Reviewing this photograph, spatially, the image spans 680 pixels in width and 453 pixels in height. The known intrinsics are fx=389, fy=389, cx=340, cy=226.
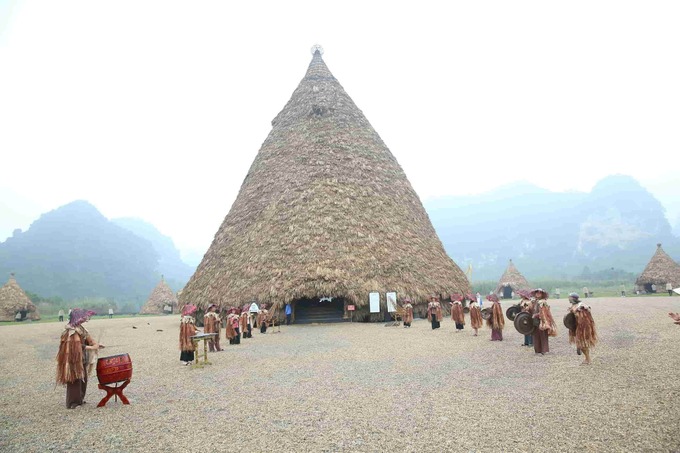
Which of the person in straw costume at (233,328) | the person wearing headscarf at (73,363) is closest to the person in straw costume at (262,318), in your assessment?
the person in straw costume at (233,328)

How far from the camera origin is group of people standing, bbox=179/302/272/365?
10.2 m

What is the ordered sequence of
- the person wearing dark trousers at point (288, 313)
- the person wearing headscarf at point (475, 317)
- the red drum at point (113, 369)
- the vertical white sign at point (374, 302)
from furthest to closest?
the person wearing dark trousers at point (288, 313)
the vertical white sign at point (374, 302)
the person wearing headscarf at point (475, 317)
the red drum at point (113, 369)

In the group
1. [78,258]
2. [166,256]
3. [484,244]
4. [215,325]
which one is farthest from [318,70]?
[166,256]

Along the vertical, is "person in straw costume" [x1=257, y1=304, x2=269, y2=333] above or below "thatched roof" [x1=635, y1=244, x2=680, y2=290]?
below

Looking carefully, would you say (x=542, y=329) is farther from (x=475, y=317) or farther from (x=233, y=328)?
(x=233, y=328)

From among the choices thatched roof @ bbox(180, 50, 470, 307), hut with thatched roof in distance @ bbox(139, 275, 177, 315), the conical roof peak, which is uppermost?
the conical roof peak

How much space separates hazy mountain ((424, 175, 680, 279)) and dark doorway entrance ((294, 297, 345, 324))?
113620 mm

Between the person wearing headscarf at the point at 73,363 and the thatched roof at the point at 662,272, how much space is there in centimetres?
3888

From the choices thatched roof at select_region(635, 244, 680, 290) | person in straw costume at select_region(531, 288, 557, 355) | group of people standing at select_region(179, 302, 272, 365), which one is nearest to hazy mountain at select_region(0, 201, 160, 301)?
group of people standing at select_region(179, 302, 272, 365)

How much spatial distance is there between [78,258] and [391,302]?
359 ft

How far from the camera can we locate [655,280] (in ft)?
105

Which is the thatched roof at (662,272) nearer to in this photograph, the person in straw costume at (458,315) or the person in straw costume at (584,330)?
the person in straw costume at (458,315)

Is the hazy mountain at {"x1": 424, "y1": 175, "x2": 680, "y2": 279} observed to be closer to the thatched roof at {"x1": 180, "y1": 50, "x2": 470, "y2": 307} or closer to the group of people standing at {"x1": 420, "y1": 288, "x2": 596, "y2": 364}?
the thatched roof at {"x1": 180, "y1": 50, "x2": 470, "y2": 307}

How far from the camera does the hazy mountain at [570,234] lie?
131 meters
